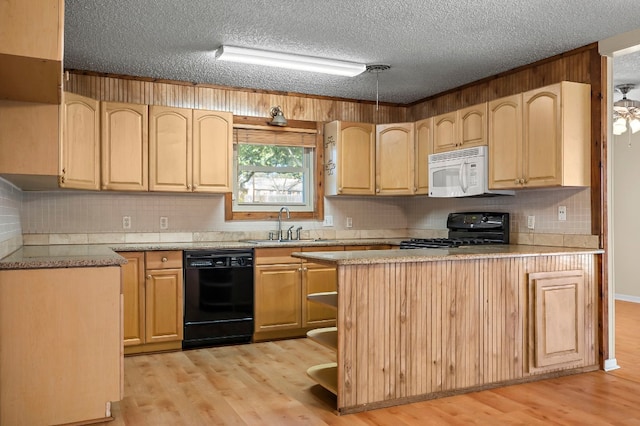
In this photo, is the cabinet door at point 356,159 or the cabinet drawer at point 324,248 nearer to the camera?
the cabinet drawer at point 324,248

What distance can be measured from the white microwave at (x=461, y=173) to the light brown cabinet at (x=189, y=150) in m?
1.93

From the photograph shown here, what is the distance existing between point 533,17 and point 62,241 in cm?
408

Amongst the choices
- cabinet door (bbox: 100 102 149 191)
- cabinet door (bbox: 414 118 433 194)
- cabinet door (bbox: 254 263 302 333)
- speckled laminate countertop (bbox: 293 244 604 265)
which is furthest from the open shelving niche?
cabinet door (bbox: 414 118 433 194)

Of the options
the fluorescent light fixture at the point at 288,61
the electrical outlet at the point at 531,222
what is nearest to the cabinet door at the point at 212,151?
the fluorescent light fixture at the point at 288,61

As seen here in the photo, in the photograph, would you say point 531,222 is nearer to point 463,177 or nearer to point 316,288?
point 463,177

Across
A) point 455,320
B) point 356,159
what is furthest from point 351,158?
point 455,320

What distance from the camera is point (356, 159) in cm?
553

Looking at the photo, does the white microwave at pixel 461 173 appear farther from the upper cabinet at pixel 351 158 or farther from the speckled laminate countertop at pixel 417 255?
the speckled laminate countertop at pixel 417 255

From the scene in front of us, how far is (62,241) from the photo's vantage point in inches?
183

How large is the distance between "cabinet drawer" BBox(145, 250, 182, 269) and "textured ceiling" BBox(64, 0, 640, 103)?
160cm

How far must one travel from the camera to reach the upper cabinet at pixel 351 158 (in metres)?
5.47

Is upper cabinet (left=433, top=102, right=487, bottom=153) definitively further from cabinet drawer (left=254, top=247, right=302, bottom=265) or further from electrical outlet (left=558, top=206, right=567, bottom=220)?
cabinet drawer (left=254, top=247, right=302, bottom=265)

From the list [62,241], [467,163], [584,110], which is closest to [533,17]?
[584,110]

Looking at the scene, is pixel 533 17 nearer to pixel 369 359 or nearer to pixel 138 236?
pixel 369 359
